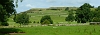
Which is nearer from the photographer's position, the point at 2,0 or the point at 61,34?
the point at 61,34

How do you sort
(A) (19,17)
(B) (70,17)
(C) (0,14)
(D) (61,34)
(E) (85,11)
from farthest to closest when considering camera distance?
(B) (70,17), (E) (85,11), (A) (19,17), (C) (0,14), (D) (61,34)

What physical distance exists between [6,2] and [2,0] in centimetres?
86

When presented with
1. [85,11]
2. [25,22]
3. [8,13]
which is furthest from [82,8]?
[8,13]

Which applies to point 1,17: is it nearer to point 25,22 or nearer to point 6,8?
point 6,8

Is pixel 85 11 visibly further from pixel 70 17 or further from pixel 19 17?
pixel 19 17

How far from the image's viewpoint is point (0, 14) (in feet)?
140

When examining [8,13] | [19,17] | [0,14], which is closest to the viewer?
[0,14]

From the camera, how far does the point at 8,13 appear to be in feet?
153

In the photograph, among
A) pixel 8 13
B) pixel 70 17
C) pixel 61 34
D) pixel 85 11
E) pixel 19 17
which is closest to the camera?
pixel 61 34

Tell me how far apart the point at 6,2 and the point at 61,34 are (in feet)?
42.1

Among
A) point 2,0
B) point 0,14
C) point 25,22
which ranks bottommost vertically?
point 25,22

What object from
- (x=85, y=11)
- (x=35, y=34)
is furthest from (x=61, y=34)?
(x=85, y=11)

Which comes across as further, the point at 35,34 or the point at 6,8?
the point at 6,8

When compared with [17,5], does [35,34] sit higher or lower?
lower
